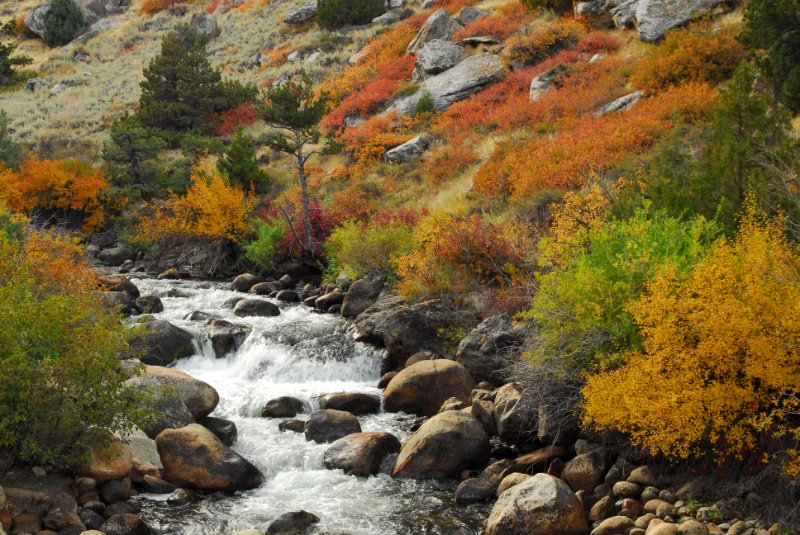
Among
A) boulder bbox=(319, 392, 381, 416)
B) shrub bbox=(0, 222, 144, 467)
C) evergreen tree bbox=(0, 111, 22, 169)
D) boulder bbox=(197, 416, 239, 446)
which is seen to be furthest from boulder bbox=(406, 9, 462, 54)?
shrub bbox=(0, 222, 144, 467)

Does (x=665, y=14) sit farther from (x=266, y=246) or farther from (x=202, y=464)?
(x=202, y=464)

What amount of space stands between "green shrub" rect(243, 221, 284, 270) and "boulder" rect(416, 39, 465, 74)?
15056mm

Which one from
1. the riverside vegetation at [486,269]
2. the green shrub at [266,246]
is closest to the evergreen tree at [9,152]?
the riverside vegetation at [486,269]

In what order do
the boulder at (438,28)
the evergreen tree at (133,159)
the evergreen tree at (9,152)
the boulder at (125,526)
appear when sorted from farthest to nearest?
1. the boulder at (438,28)
2. the evergreen tree at (9,152)
3. the evergreen tree at (133,159)
4. the boulder at (125,526)

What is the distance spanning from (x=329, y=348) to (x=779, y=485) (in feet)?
35.4

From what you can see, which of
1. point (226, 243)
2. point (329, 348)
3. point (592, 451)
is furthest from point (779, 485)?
point (226, 243)

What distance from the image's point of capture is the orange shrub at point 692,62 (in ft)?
75.1

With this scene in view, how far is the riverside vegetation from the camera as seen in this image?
27.2 feet

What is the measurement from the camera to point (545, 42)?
32375 millimetres

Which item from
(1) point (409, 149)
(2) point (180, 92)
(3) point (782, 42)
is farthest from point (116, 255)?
(3) point (782, 42)

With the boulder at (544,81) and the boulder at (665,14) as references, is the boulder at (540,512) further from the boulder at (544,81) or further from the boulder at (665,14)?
the boulder at (665,14)

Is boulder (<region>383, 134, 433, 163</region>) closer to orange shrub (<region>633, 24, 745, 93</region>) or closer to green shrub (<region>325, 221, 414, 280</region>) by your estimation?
green shrub (<region>325, 221, 414, 280</region>)

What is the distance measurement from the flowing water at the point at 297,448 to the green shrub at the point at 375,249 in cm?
192

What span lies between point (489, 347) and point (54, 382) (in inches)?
311
